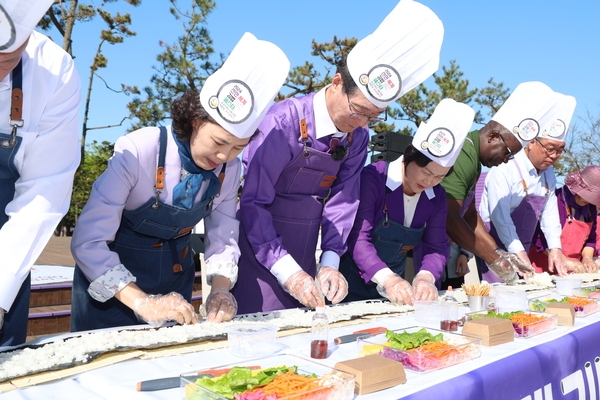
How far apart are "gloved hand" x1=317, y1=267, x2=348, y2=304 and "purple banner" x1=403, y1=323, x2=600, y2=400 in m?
0.73

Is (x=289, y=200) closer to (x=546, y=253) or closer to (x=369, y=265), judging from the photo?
(x=369, y=265)

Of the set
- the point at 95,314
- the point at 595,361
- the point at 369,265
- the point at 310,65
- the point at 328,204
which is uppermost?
the point at 310,65

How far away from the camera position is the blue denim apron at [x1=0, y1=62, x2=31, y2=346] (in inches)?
55.7

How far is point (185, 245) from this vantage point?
2.10 m

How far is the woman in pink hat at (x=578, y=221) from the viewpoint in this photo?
402 cm

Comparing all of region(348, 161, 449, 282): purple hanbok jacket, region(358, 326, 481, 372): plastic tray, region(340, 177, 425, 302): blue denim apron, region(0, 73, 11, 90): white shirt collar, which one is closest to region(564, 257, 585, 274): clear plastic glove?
region(348, 161, 449, 282): purple hanbok jacket

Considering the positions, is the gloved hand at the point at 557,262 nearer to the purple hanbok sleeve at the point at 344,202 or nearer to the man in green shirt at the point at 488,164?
the man in green shirt at the point at 488,164

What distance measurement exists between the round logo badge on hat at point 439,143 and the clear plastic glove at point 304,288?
2.81 feet

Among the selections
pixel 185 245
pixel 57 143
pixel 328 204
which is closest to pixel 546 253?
pixel 328 204

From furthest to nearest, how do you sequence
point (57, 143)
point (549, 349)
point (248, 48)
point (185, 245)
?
1. point (185, 245)
2. point (248, 48)
3. point (549, 349)
4. point (57, 143)

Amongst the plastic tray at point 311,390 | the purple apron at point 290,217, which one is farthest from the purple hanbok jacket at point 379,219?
the plastic tray at point 311,390

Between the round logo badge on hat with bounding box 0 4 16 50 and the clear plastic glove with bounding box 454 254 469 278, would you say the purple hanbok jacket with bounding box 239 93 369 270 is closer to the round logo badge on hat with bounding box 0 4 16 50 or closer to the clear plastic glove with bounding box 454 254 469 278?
the round logo badge on hat with bounding box 0 4 16 50

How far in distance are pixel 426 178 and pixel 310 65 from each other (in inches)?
383

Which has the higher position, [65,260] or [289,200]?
[289,200]
